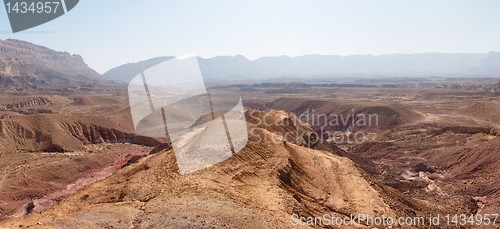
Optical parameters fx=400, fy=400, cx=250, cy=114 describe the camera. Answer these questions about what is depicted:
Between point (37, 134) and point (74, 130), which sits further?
point (74, 130)

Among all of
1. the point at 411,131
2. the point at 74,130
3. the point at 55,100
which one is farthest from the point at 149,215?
the point at 55,100

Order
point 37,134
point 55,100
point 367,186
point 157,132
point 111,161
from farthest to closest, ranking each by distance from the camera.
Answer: point 55,100, point 157,132, point 37,134, point 111,161, point 367,186

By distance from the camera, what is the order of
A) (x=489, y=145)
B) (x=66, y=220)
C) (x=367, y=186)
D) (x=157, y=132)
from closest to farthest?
(x=66, y=220)
(x=367, y=186)
(x=489, y=145)
(x=157, y=132)

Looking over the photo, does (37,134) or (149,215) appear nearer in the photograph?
(149,215)

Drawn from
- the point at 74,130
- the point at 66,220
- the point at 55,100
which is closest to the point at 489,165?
the point at 66,220

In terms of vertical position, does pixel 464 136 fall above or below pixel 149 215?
below

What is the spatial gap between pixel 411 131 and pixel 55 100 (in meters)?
110

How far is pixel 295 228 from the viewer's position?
1753 cm

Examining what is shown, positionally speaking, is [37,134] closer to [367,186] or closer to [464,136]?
[367,186]

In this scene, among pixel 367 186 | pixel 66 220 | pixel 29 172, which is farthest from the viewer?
pixel 29 172

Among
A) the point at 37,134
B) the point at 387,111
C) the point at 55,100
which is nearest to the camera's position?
the point at 37,134

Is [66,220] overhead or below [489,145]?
overhead

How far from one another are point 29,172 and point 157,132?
26.9 metres

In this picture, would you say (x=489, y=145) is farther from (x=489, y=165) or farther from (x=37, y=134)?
(x=37, y=134)
